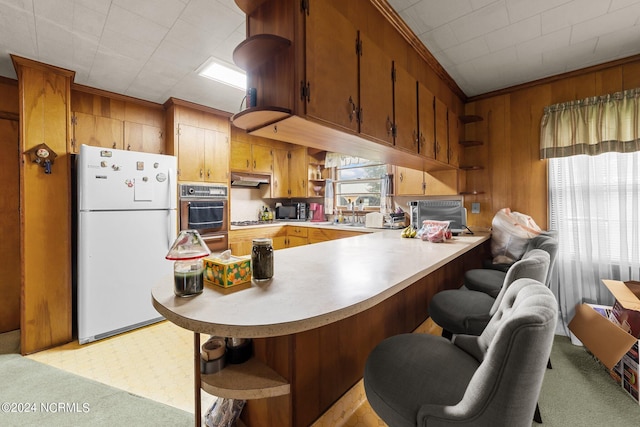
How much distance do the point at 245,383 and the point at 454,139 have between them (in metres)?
3.11

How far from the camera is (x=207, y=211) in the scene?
334 centimetres

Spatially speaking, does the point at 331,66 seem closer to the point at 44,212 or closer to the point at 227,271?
the point at 227,271

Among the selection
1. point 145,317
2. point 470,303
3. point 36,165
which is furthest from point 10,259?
point 470,303

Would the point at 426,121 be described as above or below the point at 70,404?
above

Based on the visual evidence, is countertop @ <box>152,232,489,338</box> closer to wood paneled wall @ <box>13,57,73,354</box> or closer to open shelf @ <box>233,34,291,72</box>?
open shelf @ <box>233,34,291,72</box>

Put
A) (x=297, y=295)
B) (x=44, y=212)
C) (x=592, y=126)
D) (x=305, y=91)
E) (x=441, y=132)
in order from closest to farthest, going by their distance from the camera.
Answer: (x=297, y=295)
(x=305, y=91)
(x=44, y=212)
(x=592, y=126)
(x=441, y=132)

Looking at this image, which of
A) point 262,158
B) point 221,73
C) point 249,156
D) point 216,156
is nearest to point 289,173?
point 262,158

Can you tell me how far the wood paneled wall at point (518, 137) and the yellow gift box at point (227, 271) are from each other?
10.3ft

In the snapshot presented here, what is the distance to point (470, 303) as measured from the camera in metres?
1.50

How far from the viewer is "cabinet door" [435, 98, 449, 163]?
2661 mm

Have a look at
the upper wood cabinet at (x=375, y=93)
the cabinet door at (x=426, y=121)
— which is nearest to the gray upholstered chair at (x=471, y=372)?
the upper wood cabinet at (x=375, y=93)

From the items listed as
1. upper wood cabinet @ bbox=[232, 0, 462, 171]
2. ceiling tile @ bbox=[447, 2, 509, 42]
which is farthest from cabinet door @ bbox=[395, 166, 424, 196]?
ceiling tile @ bbox=[447, 2, 509, 42]

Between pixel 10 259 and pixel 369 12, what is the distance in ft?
12.7

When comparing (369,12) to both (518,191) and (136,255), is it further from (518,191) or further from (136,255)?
(136,255)
